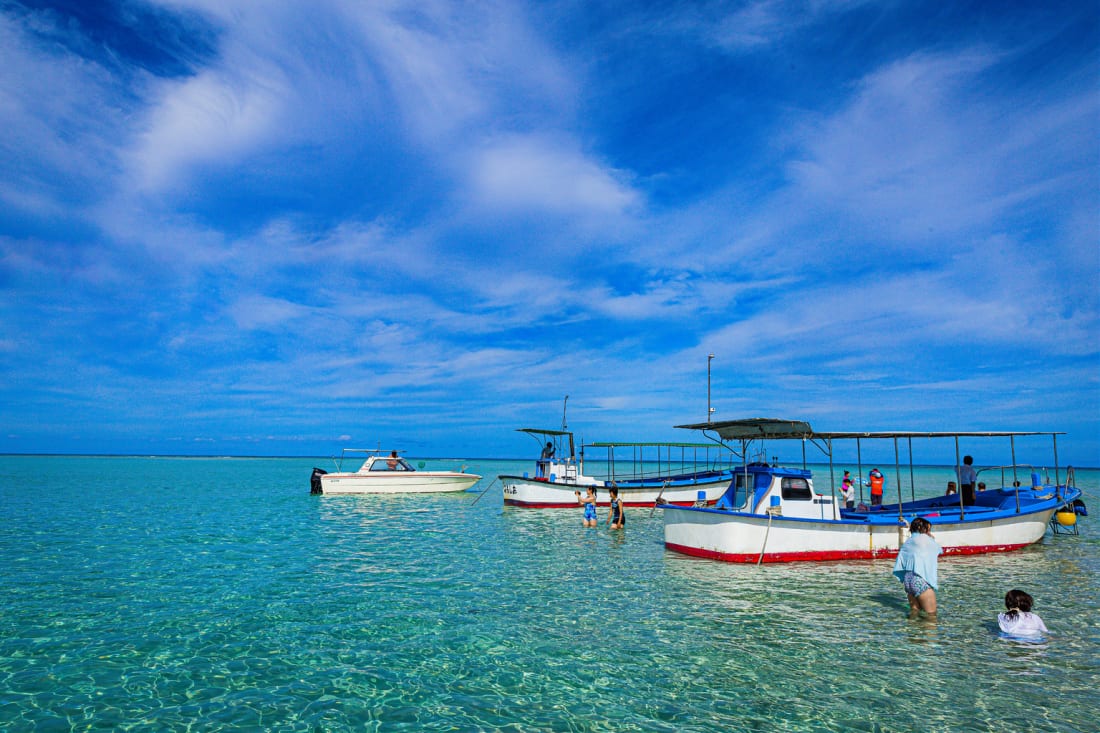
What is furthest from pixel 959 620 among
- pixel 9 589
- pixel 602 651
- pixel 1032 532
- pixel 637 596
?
pixel 9 589

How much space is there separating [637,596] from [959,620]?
6.24m

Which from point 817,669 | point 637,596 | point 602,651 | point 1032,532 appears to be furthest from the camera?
point 1032,532

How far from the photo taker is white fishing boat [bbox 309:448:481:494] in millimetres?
46500

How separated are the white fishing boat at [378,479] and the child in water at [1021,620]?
133 ft

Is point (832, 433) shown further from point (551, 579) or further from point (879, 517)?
point (551, 579)

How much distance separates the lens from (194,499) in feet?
143

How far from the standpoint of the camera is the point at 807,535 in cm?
1778

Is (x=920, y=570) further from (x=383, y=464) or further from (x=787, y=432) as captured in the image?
(x=383, y=464)

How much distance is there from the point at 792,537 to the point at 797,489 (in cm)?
154

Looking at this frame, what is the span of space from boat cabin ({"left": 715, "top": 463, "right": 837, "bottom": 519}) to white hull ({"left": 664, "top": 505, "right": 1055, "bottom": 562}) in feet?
2.04

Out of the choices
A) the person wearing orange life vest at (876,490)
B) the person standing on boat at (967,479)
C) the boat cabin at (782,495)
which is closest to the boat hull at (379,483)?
the person wearing orange life vest at (876,490)

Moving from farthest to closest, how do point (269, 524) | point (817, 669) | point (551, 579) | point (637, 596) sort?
point (269, 524)
point (551, 579)
point (637, 596)
point (817, 669)

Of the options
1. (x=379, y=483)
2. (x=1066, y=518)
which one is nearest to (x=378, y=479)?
(x=379, y=483)

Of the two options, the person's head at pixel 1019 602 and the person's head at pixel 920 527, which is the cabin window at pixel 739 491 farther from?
the person's head at pixel 1019 602
